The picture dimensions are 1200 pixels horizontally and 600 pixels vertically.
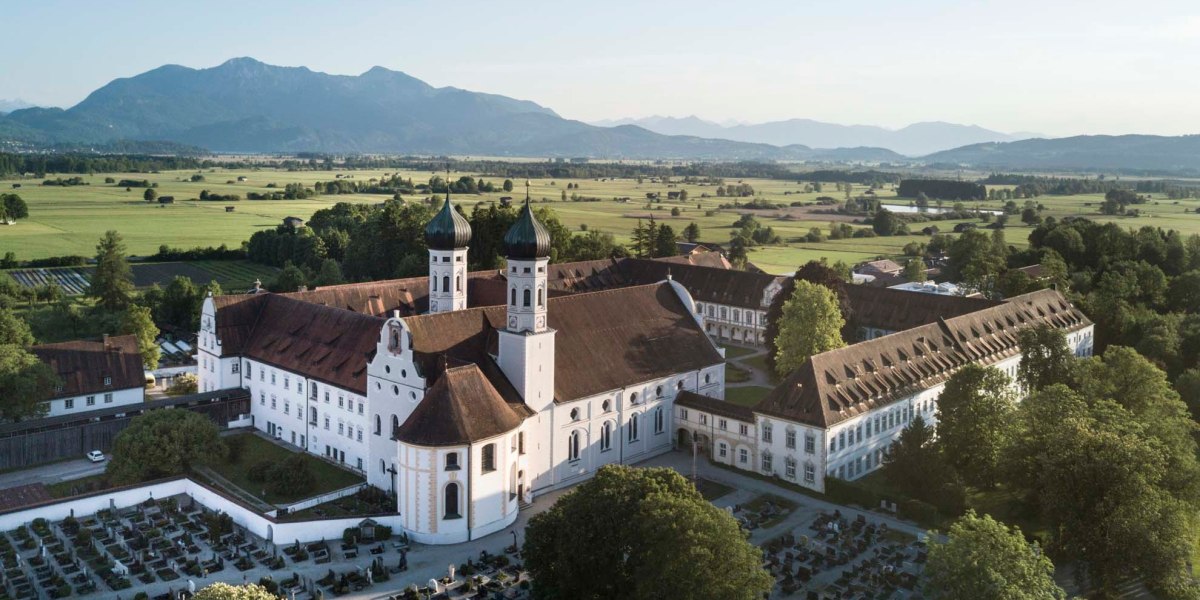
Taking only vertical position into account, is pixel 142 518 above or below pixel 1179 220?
below

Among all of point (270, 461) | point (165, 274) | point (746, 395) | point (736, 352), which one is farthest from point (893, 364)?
point (165, 274)

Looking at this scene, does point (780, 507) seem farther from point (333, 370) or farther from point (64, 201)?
point (64, 201)

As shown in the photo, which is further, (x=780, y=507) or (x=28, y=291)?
(x=28, y=291)

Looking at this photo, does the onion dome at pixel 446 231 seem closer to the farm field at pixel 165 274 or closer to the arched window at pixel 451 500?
the arched window at pixel 451 500

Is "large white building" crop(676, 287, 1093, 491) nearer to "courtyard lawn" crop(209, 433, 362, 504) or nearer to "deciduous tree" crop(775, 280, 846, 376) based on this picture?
"deciduous tree" crop(775, 280, 846, 376)

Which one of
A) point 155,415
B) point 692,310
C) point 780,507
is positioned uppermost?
point 692,310

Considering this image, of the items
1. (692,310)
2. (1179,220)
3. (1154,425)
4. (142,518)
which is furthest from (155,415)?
(1179,220)

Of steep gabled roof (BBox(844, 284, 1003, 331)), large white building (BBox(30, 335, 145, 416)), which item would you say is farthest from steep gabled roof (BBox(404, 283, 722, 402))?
large white building (BBox(30, 335, 145, 416))
